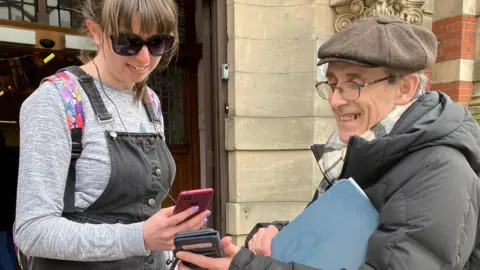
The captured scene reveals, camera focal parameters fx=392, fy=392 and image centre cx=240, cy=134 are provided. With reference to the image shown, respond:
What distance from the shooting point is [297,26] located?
3969mm


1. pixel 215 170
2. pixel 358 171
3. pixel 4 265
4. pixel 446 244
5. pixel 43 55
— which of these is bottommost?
pixel 4 265

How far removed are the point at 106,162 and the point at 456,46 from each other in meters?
4.43

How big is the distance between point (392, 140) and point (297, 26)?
9.98 ft

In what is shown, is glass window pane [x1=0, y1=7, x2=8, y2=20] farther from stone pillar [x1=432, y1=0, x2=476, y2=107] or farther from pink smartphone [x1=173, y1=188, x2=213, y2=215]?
stone pillar [x1=432, y1=0, x2=476, y2=107]

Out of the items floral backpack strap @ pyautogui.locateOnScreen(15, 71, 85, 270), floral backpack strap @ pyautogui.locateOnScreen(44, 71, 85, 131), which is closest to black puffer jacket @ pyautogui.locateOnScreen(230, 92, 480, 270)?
floral backpack strap @ pyautogui.locateOnScreen(15, 71, 85, 270)

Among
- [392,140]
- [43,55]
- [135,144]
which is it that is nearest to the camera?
[392,140]

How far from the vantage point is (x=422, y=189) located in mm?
1065

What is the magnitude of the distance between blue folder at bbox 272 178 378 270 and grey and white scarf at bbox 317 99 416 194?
0.20 meters

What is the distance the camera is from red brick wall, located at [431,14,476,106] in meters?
4.39

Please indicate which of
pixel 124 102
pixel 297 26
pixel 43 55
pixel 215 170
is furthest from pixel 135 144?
pixel 43 55

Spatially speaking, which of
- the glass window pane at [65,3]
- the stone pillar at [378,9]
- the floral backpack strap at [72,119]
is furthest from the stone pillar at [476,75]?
the glass window pane at [65,3]

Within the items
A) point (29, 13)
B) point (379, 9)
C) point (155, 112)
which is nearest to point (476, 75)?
point (379, 9)

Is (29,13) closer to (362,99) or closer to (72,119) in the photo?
(72,119)

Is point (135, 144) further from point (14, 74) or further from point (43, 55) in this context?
point (14, 74)
